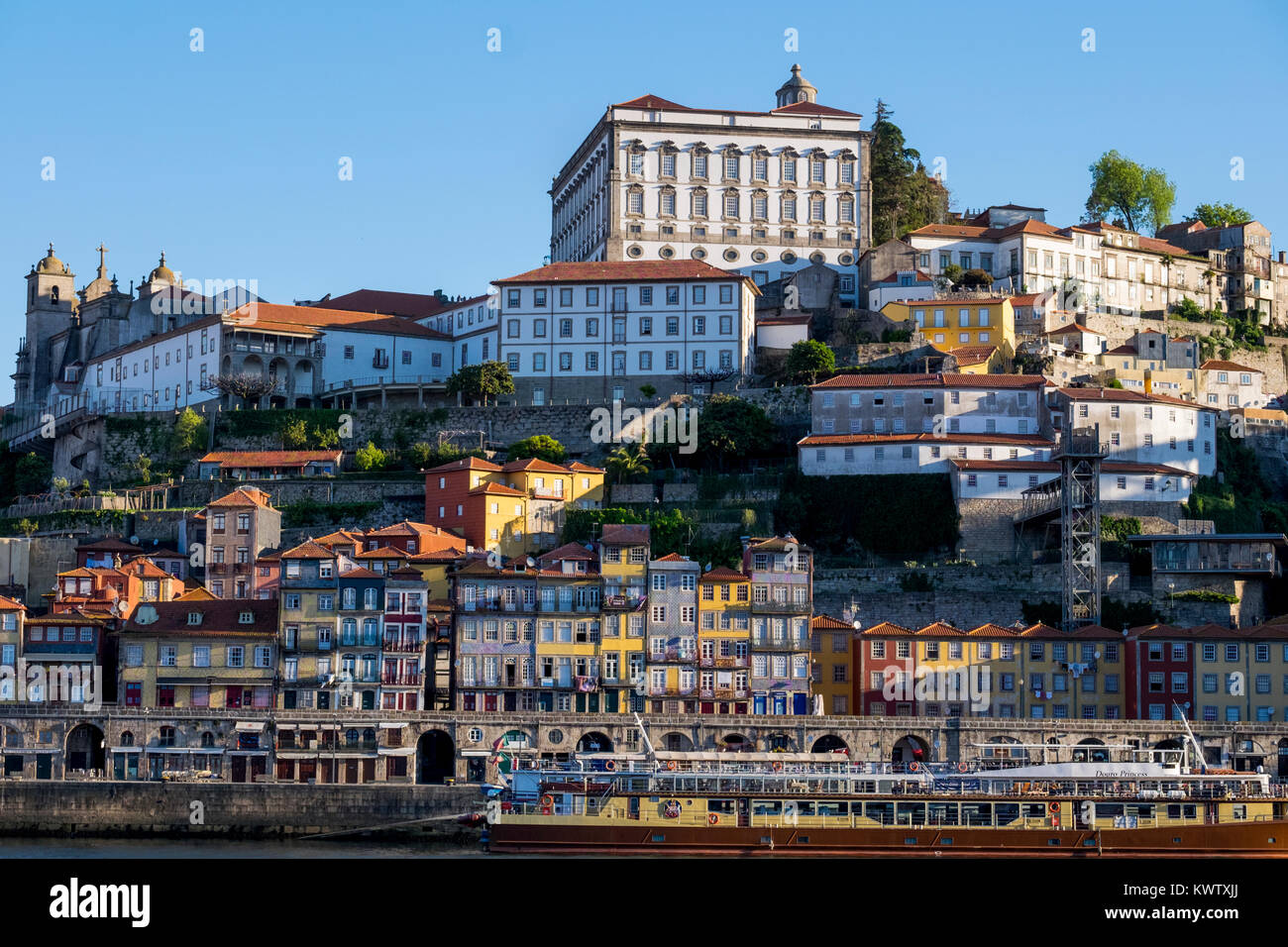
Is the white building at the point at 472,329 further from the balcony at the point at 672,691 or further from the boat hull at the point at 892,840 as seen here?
the boat hull at the point at 892,840

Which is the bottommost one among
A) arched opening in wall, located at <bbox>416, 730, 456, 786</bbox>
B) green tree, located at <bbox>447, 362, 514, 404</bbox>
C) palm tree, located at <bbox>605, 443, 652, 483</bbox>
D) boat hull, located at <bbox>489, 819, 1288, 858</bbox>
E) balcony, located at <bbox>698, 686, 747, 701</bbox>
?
boat hull, located at <bbox>489, 819, 1288, 858</bbox>

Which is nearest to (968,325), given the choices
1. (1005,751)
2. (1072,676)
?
(1072,676)

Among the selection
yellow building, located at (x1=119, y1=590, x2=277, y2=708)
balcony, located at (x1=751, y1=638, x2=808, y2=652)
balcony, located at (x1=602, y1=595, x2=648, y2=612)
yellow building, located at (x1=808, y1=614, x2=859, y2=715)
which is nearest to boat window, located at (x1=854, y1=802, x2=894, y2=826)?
balcony, located at (x1=751, y1=638, x2=808, y2=652)

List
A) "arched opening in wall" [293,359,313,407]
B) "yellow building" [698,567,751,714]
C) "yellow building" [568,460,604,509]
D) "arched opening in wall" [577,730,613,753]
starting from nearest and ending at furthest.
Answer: "arched opening in wall" [577,730,613,753], "yellow building" [698,567,751,714], "yellow building" [568,460,604,509], "arched opening in wall" [293,359,313,407]

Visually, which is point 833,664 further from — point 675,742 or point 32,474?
point 32,474

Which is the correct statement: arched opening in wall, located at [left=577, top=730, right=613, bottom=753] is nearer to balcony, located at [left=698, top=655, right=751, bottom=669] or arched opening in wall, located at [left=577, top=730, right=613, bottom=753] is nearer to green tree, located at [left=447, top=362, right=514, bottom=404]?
balcony, located at [left=698, top=655, right=751, bottom=669]

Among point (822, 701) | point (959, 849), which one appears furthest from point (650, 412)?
point (959, 849)

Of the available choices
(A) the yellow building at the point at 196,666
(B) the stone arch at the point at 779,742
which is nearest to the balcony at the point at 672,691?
(B) the stone arch at the point at 779,742
